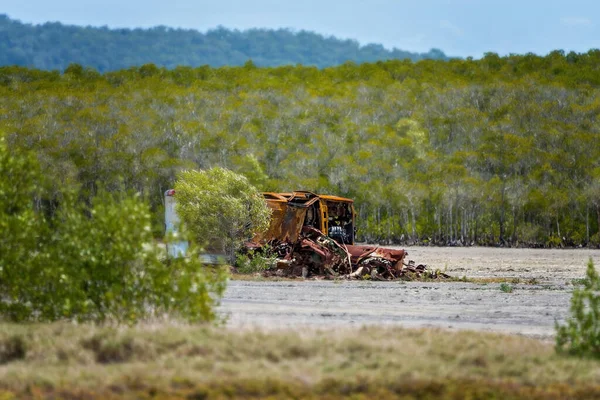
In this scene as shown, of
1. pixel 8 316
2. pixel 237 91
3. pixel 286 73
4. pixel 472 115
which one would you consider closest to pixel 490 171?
pixel 472 115

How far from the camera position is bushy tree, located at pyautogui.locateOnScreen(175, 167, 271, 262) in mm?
31328

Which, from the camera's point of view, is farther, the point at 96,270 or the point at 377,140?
the point at 377,140

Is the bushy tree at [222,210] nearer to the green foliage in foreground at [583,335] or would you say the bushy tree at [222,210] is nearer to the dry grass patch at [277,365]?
the dry grass patch at [277,365]

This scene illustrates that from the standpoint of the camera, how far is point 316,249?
29.1 meters

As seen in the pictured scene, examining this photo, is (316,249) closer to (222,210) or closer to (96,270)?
(222,210)

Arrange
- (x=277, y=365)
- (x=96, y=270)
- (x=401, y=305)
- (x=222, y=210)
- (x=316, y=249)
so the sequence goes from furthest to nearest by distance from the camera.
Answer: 1. (x=222, y=210)
2. (x=316, y=249)
3. (x=401, y=305)
4. (x=96, y=270)
5. (x=277, y=365)

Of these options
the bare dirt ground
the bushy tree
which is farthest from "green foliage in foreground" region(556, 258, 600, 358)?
the bushy tree

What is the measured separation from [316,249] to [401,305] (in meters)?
8.96

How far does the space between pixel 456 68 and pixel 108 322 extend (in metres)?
135

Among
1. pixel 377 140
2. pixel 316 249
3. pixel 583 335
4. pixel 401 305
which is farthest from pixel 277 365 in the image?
pixel 377 140

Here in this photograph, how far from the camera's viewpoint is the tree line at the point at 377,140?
77.1 meters

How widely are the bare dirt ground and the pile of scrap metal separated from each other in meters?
1.50

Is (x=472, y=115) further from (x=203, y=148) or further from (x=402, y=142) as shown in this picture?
(x=203, y=148)

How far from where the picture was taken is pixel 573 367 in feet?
34.4
